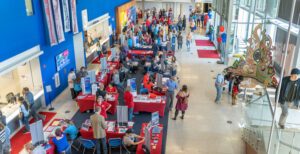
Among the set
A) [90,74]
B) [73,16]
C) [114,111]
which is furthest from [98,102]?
[73,16]

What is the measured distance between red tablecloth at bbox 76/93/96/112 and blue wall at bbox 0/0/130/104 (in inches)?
63.4

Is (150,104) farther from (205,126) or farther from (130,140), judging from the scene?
(130,140)

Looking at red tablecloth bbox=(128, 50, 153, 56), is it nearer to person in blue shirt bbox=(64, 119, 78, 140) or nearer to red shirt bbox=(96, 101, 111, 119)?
red shirt bbox=(96, 101, 111, 119)

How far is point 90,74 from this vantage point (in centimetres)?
1169

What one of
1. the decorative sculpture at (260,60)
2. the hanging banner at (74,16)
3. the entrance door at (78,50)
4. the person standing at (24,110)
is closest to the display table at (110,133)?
the person standing at (24,110)

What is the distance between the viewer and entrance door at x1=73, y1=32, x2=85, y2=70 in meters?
14.4

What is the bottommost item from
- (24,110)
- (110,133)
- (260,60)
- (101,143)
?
(101,143)

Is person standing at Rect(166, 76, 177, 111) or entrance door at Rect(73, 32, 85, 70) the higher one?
entrance door at Rect(73, 32, 85, 70)

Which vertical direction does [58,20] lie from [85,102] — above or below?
above

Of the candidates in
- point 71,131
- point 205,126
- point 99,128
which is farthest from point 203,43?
point 99,128

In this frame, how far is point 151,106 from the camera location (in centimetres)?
1045

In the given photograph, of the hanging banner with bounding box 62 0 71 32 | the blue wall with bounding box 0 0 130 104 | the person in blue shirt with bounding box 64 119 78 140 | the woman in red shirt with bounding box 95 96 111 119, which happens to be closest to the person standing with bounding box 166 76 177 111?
the woman in red shirt with bounding box 95 96 111 119

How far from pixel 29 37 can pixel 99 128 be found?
481 centimetres

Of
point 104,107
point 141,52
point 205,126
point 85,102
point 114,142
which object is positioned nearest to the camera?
point 114,142
